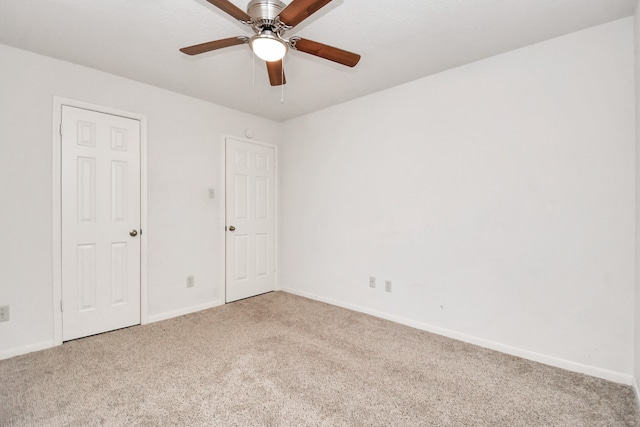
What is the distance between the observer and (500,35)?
222cm

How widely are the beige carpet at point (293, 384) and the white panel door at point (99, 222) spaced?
0.24 metres

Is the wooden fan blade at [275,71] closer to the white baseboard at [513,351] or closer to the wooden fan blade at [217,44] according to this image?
the wooden fan blade at [217,44]

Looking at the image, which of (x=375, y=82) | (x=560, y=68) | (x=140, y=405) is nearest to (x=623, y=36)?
(x=560, y=68)

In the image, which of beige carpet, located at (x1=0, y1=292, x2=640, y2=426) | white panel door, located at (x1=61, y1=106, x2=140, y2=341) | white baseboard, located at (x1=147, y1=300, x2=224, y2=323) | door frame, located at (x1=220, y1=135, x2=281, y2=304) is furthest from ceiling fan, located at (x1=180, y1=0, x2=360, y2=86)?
white baseboard, located at (x1=147, y1=300, x2=224, y2=323)

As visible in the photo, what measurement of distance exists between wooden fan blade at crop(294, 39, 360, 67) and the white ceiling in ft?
1.05

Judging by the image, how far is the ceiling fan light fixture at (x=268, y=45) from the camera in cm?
163

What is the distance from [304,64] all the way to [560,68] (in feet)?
6.44

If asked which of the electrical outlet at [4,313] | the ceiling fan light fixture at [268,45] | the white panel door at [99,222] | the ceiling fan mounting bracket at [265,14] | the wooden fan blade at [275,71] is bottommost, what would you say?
the electrical outlet at [4,313]

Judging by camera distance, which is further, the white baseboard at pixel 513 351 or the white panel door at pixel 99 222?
the white panel door at pixel 99 222

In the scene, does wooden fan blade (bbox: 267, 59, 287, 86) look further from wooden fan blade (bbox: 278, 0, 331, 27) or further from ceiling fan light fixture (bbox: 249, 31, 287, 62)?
wooden fan blade (bbox: 278, 0, 331, 27)

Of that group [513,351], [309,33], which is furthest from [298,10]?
[513,351]

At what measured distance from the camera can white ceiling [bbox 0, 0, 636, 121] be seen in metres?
1.92

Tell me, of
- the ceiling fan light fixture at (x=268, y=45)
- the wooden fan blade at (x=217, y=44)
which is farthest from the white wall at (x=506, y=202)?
Answer: the wooden fan blade at (x=217, y=44)

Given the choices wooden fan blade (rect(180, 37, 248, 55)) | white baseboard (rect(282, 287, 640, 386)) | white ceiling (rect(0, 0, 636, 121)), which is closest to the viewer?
wooden fan blade (rect(180, 37, 248, 55))
